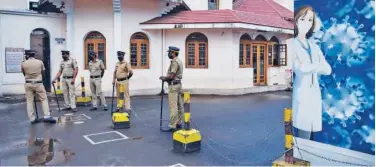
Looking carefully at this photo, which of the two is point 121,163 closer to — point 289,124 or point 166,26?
point 289,124

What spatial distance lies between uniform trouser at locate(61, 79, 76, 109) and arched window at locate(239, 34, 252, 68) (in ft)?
25.5

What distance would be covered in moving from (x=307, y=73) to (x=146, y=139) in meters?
3.76

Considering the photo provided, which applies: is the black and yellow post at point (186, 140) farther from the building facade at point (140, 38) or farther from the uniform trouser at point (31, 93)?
the building facade at point (140, 38)

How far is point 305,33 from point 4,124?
25.7 feet

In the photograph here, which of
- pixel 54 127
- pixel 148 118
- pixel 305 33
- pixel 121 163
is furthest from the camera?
pixel 148 118

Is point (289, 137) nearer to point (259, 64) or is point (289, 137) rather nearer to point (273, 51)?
point (259, 64)

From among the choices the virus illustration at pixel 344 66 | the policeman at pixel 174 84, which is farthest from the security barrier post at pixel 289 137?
the policeman at pixel 174 84

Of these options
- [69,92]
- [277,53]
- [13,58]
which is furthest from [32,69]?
[277,53]

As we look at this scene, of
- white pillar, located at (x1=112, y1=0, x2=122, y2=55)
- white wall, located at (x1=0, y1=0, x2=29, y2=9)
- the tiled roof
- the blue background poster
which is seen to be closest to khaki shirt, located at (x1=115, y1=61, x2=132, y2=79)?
white pillar, located at (x1=112, y1=0, x2=122, y2=55)

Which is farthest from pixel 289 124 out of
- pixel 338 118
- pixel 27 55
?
pixel 27 55

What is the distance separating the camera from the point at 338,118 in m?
4.48

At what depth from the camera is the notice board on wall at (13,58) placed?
13.8 m

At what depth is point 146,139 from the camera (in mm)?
7227

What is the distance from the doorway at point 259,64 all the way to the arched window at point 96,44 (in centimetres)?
692
